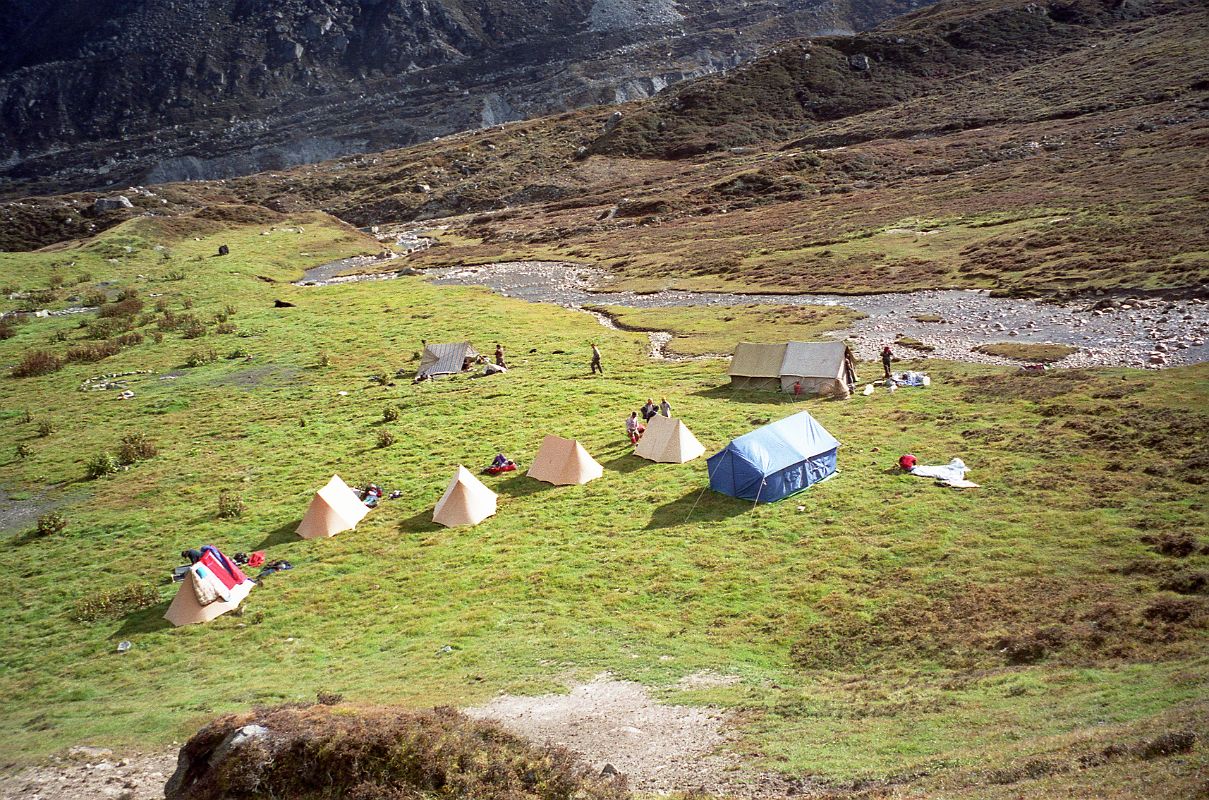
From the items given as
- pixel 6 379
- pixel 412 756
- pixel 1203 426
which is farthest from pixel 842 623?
pixel 6 379

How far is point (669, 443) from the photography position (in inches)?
1203

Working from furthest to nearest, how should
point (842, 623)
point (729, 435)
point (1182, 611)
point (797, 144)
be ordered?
1. point (797, 144)
2. point (729, 435)
3. point (842, 623)
4. point (1182, 611)

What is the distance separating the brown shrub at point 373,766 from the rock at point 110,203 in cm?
11306

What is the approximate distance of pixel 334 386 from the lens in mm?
45656

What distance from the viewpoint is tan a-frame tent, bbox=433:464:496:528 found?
2709cm

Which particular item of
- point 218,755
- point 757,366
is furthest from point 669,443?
point 218,755

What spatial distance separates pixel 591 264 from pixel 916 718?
72.8 m

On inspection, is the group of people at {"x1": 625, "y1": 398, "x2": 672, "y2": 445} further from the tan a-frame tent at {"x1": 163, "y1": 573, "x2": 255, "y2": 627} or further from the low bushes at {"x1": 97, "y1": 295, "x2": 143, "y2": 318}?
the low bushes at {"x1": 97, "y1": 295, "x2": 143, "y2": 318}

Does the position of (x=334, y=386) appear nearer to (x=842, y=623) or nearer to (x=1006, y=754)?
(x=842, y=623)

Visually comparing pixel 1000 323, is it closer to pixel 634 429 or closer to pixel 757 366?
pixel 757 366

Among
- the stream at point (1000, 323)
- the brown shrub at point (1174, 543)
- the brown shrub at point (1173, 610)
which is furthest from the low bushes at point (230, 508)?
the brown shrub at point (1174, 543)

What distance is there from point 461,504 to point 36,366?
39535 mm

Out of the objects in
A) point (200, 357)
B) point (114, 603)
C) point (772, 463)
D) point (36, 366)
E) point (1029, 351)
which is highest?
point (36, 366)

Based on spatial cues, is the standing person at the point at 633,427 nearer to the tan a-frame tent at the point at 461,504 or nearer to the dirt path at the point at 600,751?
the tan a-frame tent at the point at 461,504
